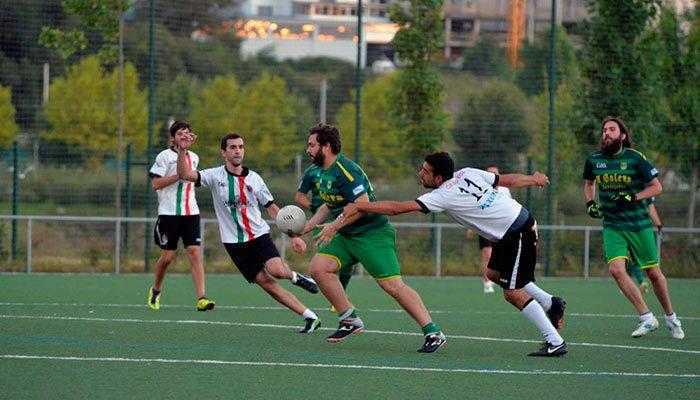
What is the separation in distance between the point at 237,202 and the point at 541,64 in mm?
32140

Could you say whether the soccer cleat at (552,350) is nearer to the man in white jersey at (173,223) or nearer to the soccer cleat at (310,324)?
the soccer cleat at (310,324)

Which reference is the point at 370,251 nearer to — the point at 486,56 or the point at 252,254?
the point at 252,254

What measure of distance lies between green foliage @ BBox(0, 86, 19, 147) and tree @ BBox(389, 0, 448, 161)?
796 cm

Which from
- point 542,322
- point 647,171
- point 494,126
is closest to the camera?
point 542,322

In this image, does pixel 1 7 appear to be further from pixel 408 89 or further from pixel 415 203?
pixel 415 203

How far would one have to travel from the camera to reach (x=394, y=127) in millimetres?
28984

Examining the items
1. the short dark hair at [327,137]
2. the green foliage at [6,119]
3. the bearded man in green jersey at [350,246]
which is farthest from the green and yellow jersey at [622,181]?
the green foliage at [6,119]

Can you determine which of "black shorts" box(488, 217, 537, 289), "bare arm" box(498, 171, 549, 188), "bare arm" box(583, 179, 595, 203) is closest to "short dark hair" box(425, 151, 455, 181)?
"bare arm" box(498, 171, 549, 188)

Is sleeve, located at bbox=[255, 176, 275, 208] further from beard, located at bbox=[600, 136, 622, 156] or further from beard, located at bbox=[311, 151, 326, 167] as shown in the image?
beard, located at bbox=[600, 136, 622, 156]

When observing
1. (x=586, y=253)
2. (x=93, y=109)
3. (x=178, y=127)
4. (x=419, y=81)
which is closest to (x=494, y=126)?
(x=419, y=81)

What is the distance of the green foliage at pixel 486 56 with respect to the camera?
157 ft

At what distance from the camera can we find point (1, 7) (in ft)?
91.9

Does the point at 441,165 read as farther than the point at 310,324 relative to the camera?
No

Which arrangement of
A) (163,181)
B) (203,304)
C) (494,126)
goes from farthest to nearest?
(494,126), (203,304), (163,181)
